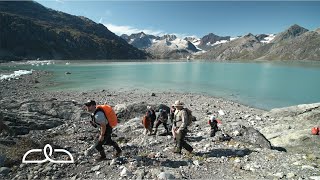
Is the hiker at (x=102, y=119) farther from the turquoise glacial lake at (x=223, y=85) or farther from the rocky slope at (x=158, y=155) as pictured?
the turquoise glacial lake at (x=223, y=85)

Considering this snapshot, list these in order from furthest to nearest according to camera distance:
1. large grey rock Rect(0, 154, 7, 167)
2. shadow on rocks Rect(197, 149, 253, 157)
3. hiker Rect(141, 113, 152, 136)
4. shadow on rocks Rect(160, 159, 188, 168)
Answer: hiker Rect(141, 113, 152, 136), shadow on rocks Rect(197, 149, 253, 157), shadow on rocks Rect(160, 159, 188, 168), large grey rock Rect(0, 154, 7, 167)

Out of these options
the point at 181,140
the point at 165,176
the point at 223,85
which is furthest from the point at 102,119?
the point at 223,85

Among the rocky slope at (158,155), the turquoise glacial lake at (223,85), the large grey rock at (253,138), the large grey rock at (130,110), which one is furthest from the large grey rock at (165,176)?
the turquoise glacial lake at (223,85)

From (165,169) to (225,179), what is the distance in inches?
85.0

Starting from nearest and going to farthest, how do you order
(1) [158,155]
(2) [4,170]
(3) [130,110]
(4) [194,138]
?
(2) [4,170] → (1) [158,155] → (4) [194,138] → (3) [130,110]

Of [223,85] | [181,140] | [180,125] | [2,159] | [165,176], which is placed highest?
[180,125]

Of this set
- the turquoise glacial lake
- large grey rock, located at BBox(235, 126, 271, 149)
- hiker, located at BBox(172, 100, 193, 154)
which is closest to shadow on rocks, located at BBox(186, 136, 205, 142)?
large grey rock, located at BBox(235, 126, 271, 149)

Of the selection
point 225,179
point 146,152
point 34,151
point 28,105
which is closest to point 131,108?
point 28,105

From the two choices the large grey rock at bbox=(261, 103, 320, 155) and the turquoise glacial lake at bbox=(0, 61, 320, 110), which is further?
the turquoise glacial lake at bbox=(0, 61, 320, 110)

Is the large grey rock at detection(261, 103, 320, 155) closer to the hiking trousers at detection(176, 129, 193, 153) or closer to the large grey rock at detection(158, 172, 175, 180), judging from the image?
the hiking trousers at detection(176, 129, 193, 153)

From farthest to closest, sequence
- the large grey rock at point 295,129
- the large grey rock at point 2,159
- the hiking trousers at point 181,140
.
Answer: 1. the large grey rock at point 295,129
2. the hiking trousers at point 181,140
3. the large grey rock at point 2,159

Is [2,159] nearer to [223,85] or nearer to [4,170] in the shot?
[4,170]

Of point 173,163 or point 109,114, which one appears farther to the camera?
point 173,163

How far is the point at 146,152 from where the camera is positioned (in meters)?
12.7
